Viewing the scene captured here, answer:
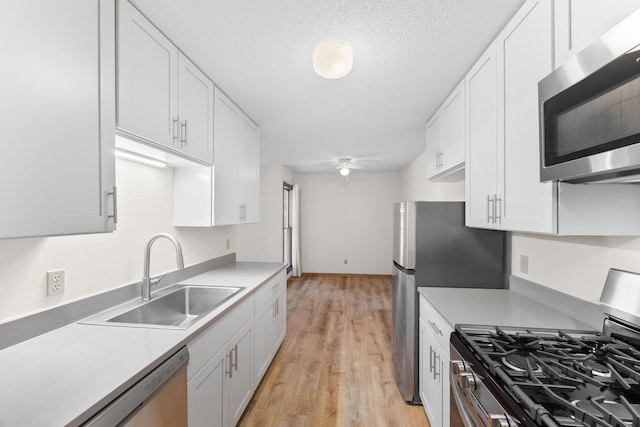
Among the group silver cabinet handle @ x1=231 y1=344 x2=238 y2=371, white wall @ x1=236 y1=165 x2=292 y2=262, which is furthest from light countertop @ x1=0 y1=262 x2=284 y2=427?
white wall @ x1=236 y1=165 x2=292 y2=262

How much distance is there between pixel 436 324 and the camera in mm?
1823

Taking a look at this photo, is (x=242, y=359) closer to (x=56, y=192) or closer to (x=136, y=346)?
(x=136, y=346)

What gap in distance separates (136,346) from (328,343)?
8.13ft

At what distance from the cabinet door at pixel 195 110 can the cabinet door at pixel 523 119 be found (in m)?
1.78

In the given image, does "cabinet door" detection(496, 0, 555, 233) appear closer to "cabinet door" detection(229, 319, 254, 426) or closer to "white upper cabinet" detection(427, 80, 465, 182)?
"white upper cabinet" detection(427, 80, 465, 182)

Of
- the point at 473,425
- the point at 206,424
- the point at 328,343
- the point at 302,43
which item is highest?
the point at 302,43

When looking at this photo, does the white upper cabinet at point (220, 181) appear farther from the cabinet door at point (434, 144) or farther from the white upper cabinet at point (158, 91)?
the cabinet door at point (434, 144)

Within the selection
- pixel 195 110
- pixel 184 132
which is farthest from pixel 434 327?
pixel 195 110

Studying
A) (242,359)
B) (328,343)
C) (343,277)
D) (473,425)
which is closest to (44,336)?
(242,359)

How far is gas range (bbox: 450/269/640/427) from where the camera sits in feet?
2.66

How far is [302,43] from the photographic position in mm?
1685

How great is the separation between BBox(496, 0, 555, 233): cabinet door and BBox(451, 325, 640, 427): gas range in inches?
18.6

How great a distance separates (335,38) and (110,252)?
1.76 meters

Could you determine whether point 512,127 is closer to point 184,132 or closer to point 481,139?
point 481,139
